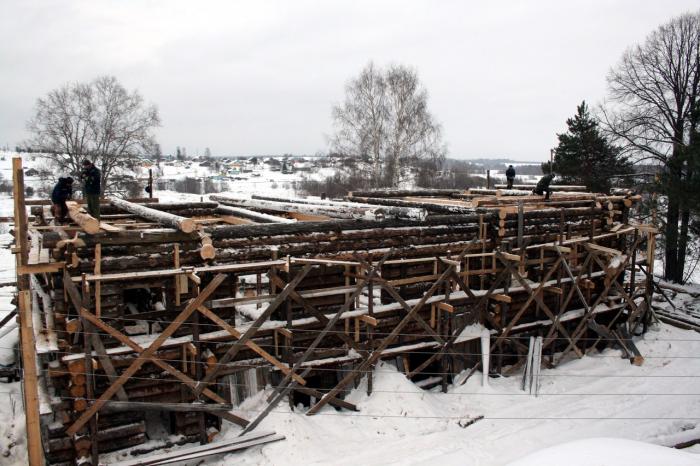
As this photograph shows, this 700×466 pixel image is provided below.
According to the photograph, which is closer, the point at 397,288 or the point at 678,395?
the point at 397,288

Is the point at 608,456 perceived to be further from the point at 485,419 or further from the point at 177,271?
the point at 177,271

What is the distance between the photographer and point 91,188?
10.6 m

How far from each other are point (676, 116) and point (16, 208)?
24.6 metres

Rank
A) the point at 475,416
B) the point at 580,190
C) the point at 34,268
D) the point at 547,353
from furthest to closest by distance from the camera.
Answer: the point at 580,190
the point at 547,353
the point at 475,416
the point at 34,268

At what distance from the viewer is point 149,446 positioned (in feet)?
30.5

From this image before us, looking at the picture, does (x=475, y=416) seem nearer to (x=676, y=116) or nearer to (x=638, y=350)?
(x=638, y=350)

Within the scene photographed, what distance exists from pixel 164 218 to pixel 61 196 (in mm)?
2103

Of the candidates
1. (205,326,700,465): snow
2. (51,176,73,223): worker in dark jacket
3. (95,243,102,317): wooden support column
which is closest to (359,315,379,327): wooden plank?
(205,326,700,465): snow

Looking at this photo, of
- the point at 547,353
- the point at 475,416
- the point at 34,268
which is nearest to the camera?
the point at 34,268

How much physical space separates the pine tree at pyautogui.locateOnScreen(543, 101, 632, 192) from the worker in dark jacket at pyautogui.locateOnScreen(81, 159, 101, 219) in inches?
862

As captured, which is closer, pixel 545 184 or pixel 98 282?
pixel 98 282

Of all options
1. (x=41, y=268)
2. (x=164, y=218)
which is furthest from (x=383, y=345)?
(x=41, y=268)

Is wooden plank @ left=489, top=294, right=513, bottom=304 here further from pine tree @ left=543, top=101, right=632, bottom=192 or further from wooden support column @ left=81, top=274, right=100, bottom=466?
pine tree @ left=543, top=101, right=632, bottom=192

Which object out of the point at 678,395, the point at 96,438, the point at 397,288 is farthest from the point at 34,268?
the point at 678,395
